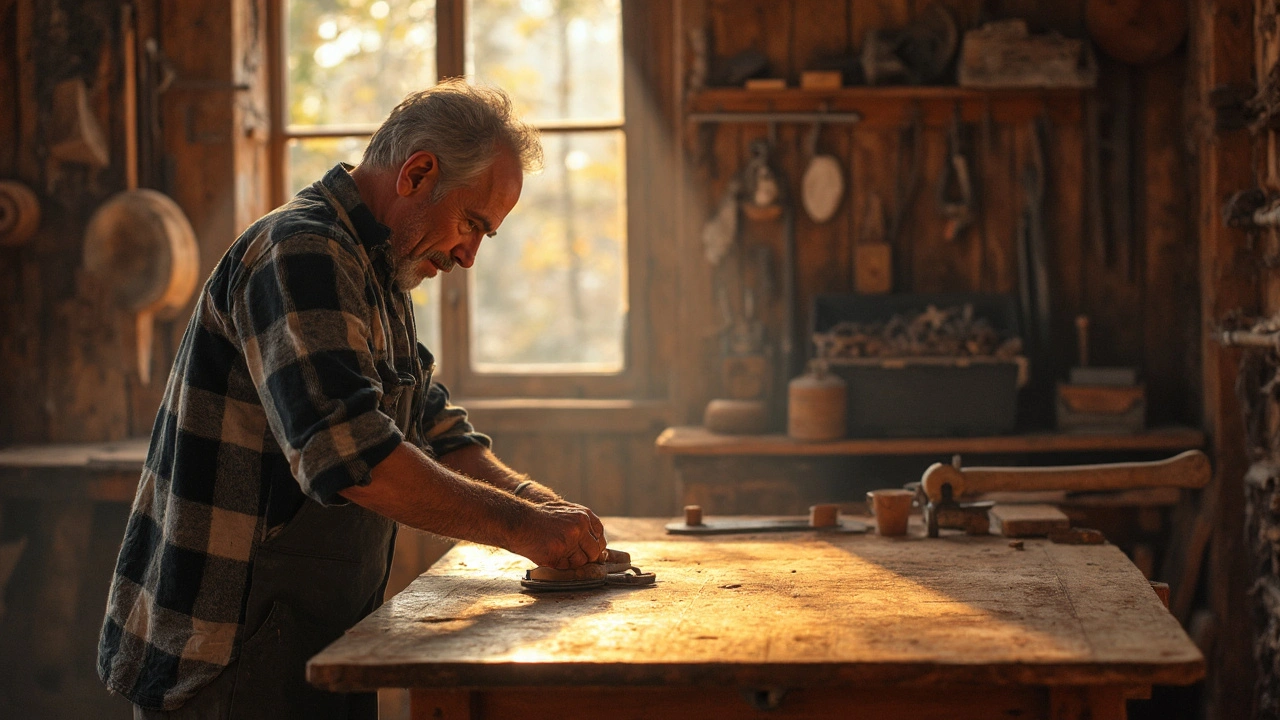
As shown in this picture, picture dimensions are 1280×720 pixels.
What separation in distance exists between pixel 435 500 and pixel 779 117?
2.74m

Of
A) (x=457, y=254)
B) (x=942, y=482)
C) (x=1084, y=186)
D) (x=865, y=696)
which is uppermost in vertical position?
(x=1084, y=186)

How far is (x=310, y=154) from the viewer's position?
4996mm

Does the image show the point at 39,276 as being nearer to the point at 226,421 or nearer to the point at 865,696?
the point at 226,421

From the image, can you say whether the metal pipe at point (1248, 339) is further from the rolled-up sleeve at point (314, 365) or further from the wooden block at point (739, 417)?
the rolled-up sleeve at point (314, 365)

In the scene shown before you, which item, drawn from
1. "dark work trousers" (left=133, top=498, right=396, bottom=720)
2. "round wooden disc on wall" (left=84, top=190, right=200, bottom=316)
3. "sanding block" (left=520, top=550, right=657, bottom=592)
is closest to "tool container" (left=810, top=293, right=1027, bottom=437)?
"sanding block" (left=520, top=550, right=657, bottom=592)

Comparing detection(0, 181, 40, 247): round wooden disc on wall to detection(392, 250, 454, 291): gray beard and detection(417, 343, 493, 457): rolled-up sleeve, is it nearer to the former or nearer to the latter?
detection(417, 343, 493, 457): rolled-up sleeve

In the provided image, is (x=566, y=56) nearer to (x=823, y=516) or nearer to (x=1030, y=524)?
(x=823, y=516)

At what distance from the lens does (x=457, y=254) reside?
7.78ft

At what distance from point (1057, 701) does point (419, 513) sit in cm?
107

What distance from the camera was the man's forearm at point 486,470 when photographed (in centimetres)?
263

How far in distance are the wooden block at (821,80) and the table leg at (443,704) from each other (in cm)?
300

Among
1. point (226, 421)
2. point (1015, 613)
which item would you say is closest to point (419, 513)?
point (226, 421)

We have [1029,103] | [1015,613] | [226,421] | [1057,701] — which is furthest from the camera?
[1029,103]

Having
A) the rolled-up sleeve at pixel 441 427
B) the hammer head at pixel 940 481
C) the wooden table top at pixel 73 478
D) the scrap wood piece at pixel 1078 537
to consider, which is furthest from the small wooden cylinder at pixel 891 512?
the wooden table top at pixel 73 478
